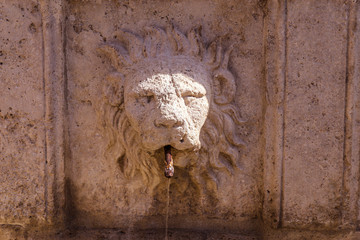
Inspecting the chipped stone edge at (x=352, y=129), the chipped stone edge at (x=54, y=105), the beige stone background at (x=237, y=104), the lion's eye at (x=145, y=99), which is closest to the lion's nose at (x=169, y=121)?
the lion's eye at (x=145, y=99)

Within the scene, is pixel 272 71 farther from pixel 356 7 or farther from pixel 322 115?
pixel 356 7

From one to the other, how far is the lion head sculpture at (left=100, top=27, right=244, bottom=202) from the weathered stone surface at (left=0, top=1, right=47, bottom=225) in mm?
333

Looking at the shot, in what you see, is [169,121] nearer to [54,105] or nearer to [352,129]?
[54,105]

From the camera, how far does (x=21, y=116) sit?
1.72 metres

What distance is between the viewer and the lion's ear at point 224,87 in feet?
5.66

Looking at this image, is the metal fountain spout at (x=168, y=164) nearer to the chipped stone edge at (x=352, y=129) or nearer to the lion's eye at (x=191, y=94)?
the lion's eye at (x=191, y=94)

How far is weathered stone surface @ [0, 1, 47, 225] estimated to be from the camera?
1.67 m

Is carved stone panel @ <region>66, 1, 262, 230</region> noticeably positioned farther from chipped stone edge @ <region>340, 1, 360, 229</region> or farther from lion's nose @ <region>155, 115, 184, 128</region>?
chipped stone edge @ <region>340, 1, 360, 229</region>

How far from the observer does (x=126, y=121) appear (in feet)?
5.64

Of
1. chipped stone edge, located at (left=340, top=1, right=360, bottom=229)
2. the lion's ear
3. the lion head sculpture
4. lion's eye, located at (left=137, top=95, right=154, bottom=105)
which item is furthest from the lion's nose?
chipped stone edge, located at (left=340, top=1, right=360, bottom=229)

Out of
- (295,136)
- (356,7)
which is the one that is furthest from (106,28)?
(356,7)

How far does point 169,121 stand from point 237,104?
16.6 inches

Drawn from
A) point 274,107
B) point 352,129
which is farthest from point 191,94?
point 352,129

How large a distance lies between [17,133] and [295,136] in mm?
1334
